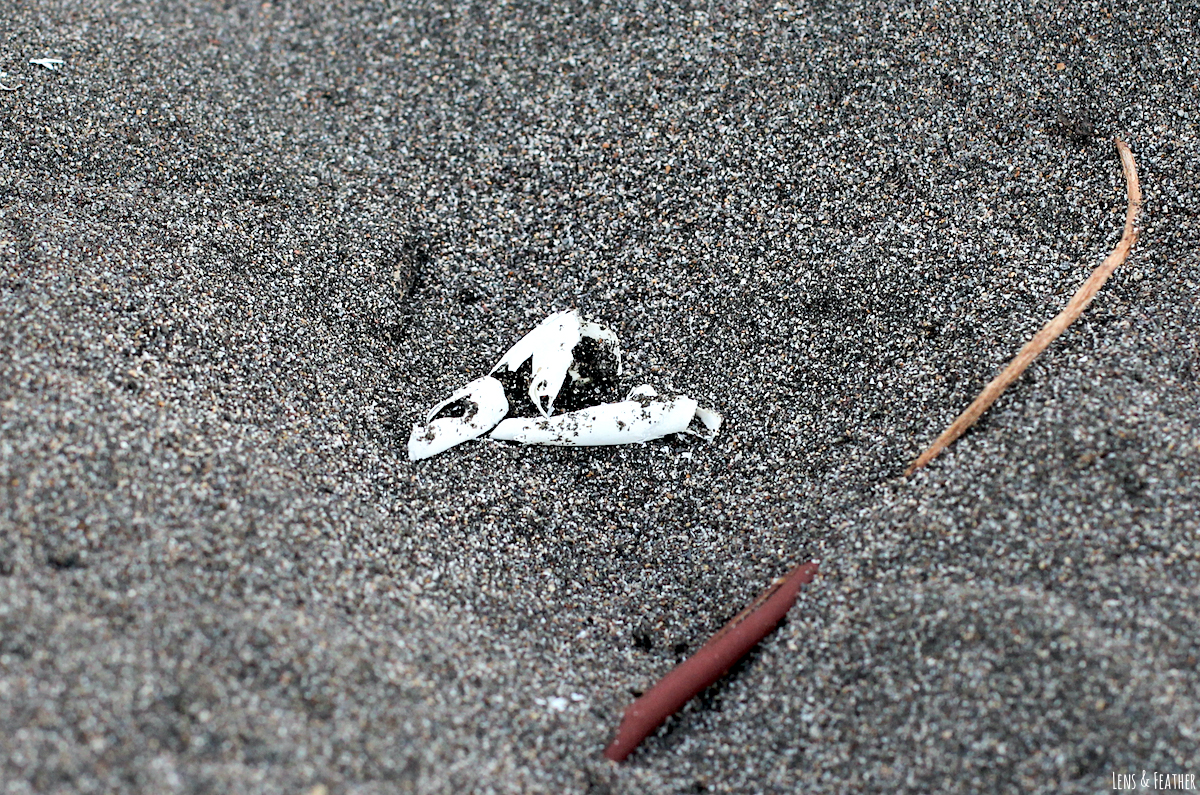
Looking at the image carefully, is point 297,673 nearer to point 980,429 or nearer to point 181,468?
point 181,468

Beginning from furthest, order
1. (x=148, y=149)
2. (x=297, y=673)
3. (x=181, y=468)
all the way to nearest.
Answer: (x=148, y=149)
(x=181, y=468)
(x=297, y=673)

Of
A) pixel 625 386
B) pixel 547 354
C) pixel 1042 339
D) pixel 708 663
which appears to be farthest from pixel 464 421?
pixel 1042 339

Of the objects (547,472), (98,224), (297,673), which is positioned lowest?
(547,472)

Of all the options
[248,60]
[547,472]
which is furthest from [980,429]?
[248,60]

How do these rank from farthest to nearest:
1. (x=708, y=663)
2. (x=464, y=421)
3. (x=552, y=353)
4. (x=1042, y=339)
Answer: (x=552, y=353), (x=464, y=421), (x=1042, y=339), (x=708, y=663)

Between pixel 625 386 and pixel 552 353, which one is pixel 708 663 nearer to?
pixel 625 386

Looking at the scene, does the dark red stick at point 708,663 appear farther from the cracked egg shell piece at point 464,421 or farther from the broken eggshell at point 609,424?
the cracked egg shell piece at point 464,421

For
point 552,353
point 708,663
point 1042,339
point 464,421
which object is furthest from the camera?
point 552,353

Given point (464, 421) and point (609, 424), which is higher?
point (464, 421)

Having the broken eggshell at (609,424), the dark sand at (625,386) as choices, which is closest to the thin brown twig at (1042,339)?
the dark sand at (625,386)
